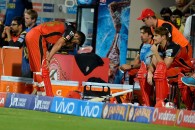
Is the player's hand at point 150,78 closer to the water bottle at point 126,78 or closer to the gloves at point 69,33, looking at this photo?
the gloves at point 69,33

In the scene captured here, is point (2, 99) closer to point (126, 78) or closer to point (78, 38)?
point (78, 38)

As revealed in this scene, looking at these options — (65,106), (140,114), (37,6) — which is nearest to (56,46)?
(65,106)

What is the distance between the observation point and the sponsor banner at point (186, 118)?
481 inches

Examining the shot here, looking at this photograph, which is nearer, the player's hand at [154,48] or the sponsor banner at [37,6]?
the player's hand at [154,48]

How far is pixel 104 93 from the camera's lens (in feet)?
48.3

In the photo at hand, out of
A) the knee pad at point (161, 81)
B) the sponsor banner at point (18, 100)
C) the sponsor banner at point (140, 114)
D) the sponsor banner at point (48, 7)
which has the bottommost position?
the sponsor banner at point (18, 100)

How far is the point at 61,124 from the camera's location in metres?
10.6

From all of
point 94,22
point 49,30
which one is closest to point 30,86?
point 49,30

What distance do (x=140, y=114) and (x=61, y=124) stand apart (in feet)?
6.85

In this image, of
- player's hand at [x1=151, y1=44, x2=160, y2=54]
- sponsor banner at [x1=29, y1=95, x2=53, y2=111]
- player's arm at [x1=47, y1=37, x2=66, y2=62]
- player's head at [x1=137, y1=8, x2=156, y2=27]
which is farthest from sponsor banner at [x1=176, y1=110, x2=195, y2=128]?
player's arm at [x1=47, y1=37, x2=66, y2=62]

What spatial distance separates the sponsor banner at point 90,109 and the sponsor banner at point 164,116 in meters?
0.96

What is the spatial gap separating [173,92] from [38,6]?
6.74 meters

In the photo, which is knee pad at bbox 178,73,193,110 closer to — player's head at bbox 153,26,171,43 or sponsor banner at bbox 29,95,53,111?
player's head at bbox 153,26,171,43

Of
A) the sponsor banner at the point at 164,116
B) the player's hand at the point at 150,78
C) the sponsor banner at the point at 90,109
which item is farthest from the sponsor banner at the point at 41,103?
the sponsor banner at the point at 164,116
